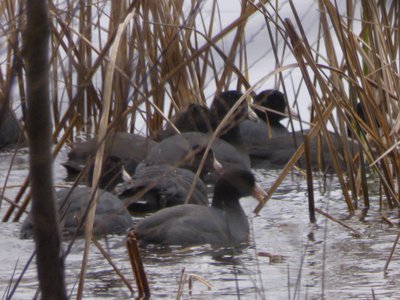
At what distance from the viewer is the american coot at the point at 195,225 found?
5652 mm

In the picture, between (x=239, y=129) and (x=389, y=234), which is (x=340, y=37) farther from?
(x=239, y=129)

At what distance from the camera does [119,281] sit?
468cm

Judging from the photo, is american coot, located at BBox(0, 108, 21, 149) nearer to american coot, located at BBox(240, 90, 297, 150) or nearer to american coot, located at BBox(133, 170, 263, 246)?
american coot, located at BBox(240, 90, 297, 150)

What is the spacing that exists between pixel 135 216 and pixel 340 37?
1907mm

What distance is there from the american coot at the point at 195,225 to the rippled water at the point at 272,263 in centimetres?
9

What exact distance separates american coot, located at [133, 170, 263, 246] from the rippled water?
0.30 feet

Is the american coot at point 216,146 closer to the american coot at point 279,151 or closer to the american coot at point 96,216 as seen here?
the american coot at point 279,151

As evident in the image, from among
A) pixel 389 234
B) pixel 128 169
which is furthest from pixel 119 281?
pixel 128 169

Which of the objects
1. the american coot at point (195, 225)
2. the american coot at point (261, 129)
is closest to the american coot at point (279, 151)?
the american coot at point (261, 129)

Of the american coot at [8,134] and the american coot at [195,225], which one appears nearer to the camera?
the american coot at [195,225]

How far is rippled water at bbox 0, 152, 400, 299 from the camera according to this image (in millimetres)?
4445

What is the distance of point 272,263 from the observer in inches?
200

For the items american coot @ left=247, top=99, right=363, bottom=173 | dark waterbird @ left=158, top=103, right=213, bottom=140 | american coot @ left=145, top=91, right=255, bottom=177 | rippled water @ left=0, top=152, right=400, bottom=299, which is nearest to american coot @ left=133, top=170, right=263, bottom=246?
rippled water @ left=0, top=152, right=400, bottom=299

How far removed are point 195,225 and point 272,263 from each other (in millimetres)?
785
